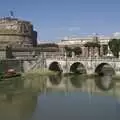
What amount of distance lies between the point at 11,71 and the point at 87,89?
1723cm

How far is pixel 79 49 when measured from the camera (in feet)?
308

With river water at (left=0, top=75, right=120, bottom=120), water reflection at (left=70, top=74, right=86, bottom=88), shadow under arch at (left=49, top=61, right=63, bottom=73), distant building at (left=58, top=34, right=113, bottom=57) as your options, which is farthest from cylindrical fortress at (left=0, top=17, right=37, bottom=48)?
river water at (left=0, top=75, right=120, bottom=120)

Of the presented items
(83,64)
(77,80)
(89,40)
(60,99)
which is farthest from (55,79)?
(89,40)

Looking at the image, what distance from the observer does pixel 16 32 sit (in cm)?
9375

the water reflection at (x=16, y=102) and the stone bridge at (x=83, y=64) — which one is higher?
the stone bridge at (x=83, y=64)

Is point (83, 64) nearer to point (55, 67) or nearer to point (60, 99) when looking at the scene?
point (55, 67)

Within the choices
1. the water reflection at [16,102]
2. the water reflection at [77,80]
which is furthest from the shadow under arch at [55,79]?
the water reflection at [16,102]

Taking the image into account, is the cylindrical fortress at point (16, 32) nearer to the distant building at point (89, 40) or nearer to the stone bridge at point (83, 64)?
the distant building at point (89, 40)

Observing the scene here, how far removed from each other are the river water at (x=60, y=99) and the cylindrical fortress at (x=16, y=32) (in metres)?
38.1

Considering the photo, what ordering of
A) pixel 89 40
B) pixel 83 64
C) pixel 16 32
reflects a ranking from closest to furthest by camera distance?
1. pixel 83 64
2. pixel 16 32
3. pixel 89 40

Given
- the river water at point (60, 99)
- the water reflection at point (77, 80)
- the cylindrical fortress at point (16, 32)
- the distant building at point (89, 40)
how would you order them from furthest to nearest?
the cylindrical fortress at point (16, 32), the distant building at point (89, 40), the water reflection at point (77, 80), the river water at point (60, 99)

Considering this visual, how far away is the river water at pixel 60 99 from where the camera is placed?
28.6m

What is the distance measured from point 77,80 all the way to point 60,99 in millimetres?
18373

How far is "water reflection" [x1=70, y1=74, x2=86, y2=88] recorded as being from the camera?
50.2 m
